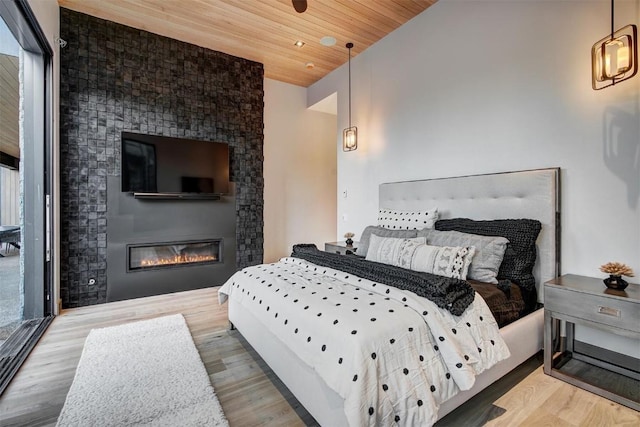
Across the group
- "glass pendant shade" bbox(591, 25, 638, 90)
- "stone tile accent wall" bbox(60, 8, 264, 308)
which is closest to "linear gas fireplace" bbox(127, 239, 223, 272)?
"stone tile accent wall" bbox(60, 8, 264, 308)

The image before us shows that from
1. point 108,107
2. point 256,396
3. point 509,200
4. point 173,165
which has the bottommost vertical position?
point 256,396

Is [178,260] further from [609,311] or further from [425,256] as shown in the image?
[609,311]

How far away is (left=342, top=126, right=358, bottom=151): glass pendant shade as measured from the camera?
4.18m

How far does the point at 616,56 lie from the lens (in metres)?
1.89

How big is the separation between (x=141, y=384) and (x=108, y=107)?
319 centimetres

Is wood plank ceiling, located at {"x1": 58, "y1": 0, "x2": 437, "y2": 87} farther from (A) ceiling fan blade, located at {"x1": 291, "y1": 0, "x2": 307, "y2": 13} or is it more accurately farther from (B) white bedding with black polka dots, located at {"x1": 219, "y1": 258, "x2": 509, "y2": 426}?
(B) white bedding with black polka dots, located at {"x1": 219, "y1": 258, "x2": 509, "y2": 426}

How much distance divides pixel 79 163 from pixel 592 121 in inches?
192

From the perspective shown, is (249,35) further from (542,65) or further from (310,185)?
(542,65)

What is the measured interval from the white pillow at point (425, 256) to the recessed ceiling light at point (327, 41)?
2.73 meters

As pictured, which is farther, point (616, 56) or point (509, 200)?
point (509, 200)

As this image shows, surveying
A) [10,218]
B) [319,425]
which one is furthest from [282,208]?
[319,425]

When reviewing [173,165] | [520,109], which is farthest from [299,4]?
[173,165]

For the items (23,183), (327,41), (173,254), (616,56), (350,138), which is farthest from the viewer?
(350,138)

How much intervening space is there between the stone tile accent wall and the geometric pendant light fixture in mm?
3968
